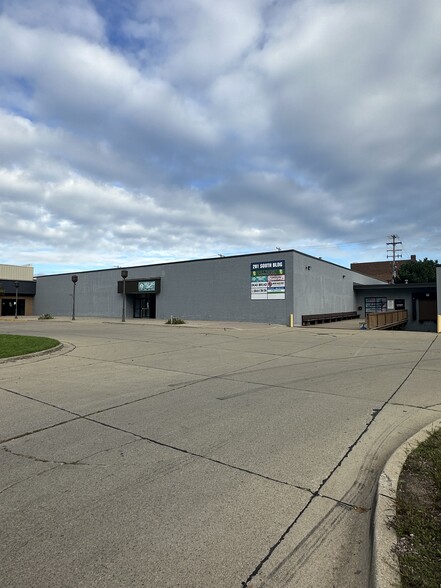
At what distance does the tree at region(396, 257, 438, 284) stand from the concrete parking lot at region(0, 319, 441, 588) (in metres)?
68.8

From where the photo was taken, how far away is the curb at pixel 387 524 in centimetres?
240

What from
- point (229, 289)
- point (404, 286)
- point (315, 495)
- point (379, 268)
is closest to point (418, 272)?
point (379, 268)

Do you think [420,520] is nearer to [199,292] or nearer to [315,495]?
[315,495]

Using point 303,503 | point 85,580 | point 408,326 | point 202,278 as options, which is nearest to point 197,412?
point 303,503

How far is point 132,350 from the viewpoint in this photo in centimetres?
1381

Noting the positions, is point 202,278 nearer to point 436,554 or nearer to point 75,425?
point 75,425

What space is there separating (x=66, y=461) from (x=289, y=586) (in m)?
2.80

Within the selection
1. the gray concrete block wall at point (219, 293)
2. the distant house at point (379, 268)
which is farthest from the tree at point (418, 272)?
→ the gray concrete block wall at point (219, 293)

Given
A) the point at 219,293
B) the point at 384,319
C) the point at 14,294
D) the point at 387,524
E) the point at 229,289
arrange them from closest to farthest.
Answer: the point at 387,524 < the point at 384,319 < the point at 229,289 < the point at 219,293 < the point at 14,294

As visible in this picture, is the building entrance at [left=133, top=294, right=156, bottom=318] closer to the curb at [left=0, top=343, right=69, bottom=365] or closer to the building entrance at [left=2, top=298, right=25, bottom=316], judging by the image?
the building entrance at [left=2, top=298, right=25, bottom=316]

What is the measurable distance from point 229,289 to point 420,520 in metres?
30.1

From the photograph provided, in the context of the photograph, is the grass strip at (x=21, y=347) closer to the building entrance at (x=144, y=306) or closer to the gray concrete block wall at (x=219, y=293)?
the gray concrete block wall at (x=219, y=293)

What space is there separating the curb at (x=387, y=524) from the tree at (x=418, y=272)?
72696 mm

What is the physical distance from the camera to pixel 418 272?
70.4m
